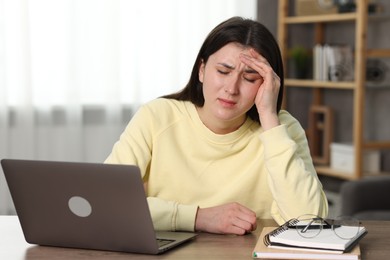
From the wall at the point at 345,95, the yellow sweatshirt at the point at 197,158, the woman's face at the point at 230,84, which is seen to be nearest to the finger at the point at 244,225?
the yellow sweatshirt at the point at 197,158

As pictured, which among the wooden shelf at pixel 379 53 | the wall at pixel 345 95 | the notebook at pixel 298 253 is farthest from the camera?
the wall at pixel 345 95

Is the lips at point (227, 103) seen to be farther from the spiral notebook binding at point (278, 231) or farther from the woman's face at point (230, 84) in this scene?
the spiral notebook binding at point (278, 231)

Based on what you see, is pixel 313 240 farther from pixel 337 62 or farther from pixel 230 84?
pixel 337 62

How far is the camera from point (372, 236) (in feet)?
6.27

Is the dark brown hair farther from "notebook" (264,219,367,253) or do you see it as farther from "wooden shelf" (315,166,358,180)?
"wooden shelf" (315,166,358,180)

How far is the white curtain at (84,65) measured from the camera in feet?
16.0

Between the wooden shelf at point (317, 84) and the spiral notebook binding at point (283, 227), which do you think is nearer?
the spiral notebook binding at point (283, 227)

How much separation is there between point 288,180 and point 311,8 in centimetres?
346

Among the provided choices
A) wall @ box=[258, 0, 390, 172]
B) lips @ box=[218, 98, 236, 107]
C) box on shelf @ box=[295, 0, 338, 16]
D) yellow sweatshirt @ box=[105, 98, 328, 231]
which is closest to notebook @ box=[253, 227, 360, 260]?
yellow sweatshirt @ box=[105, 98, 328, 231]

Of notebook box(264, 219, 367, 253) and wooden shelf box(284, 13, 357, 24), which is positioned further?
wooden shelf box(284, 13, 357, 24)

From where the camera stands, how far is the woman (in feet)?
6.88

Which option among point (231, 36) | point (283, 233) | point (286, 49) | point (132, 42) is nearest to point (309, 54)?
point (286, 49)

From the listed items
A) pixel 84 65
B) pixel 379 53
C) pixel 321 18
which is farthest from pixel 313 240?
pixel 321 18

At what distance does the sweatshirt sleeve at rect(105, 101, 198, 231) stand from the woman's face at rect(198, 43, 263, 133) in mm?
200
